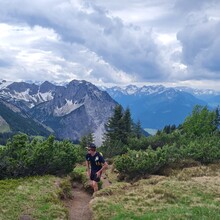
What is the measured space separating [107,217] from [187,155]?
2600 centimetres

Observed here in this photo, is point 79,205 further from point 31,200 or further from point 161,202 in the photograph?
point 161,202

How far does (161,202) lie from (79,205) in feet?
17.6

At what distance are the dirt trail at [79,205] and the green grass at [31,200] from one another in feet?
2.61

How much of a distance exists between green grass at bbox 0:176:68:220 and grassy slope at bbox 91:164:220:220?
6.71ft

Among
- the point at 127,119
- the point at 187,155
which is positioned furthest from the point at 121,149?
Result: the point at 187,155

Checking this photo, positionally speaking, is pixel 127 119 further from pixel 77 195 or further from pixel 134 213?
pixel 134 213

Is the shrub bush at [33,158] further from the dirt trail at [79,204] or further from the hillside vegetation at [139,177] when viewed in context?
the dirt trail at [79,204]

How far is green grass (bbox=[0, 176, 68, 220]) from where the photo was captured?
16250 mm

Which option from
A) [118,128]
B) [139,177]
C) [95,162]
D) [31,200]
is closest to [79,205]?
[95,162]

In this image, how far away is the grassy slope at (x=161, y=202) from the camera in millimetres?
16219

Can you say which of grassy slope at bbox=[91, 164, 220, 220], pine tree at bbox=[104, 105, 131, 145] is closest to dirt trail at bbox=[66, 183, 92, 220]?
grassy slope at bbox=[91, 164, 220, 220]

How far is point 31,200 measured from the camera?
730 inches

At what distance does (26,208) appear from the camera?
17062 mm

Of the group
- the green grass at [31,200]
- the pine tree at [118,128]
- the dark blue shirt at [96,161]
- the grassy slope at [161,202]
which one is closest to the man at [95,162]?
the dark blue shirt at [96,161]
